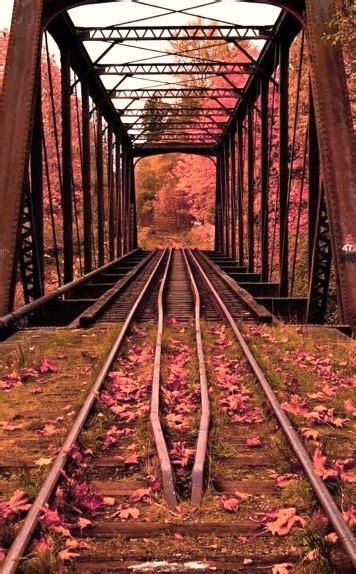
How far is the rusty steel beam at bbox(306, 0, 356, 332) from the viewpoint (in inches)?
371

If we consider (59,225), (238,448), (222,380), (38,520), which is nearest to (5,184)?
(222,380)

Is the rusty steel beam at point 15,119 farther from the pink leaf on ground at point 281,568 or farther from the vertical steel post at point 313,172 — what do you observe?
the pink leaf on ground at point 281,568

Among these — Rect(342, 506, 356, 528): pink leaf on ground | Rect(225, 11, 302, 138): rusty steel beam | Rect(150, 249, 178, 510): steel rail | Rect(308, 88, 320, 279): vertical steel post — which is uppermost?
Rect(225, 11, 302, 138): rusty steel beam

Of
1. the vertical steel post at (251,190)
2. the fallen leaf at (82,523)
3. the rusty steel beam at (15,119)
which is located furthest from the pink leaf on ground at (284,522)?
the vertical steel post at (251,190)

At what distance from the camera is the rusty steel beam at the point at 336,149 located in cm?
943

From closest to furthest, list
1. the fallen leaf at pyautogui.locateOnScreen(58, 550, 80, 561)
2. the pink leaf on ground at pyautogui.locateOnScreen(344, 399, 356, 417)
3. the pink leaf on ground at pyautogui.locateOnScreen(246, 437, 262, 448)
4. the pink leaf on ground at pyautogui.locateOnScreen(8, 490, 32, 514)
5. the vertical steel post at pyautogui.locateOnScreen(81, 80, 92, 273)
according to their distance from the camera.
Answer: the fallen leaf at pyautogui.locateOnScreen(58, 550, 80, 561), the pink leaf on ground at pyautogui.locateOnScreen(8, 490, 32, 514), the pink leaf on ground at pyautogui.locateOnScreen(246, 437, 262, 448), the pink leaf on ground at pyautogui.locateOnScreen(344, 399, 356, 417), the vertical steel post at pyautogui.locateOnScreen(81, 80, 92, 273)

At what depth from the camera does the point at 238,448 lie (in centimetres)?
477

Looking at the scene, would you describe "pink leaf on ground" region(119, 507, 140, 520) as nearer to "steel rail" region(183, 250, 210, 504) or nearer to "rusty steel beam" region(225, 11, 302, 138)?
"steel rail" region(183, 250, 210, 504)

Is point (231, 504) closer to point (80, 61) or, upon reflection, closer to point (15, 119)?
point (15, 119)

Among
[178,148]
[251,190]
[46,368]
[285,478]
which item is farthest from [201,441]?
[178,148]

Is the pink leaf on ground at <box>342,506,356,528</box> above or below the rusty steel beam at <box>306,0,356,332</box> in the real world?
below

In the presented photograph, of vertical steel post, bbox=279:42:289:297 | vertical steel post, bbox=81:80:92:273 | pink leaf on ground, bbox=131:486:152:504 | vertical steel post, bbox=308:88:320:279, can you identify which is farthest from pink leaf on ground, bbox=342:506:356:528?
vertical steel post, bbox=81:80:92:273

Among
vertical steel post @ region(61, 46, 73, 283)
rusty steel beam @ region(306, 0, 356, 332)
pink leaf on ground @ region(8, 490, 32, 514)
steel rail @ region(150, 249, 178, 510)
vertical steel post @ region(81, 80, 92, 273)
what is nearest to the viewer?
pink leaf on ground @ region(8, 490, 32, 514)

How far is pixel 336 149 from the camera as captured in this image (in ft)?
32.8
